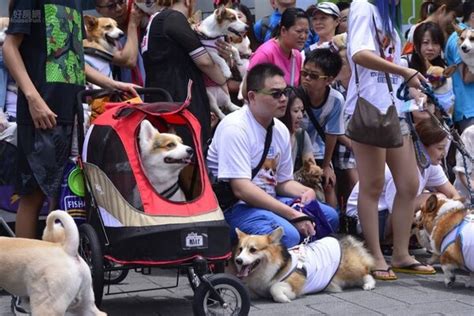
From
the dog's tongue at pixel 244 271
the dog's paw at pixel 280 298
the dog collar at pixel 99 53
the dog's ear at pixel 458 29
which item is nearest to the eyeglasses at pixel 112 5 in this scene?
the dog collar at pixel 99 53

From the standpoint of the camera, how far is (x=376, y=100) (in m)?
5.62

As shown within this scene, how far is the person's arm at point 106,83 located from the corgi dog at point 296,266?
40.8 inches

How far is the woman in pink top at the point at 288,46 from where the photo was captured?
682cm

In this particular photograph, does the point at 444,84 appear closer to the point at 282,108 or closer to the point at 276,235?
the point at 282,108

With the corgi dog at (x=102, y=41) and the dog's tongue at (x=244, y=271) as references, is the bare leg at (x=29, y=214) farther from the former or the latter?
the corgi dog at (x=102, y=41)

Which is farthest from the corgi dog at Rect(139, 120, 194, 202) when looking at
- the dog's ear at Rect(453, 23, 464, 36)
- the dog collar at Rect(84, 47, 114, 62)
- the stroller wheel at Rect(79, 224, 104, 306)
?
the dog's ear at Rect(453, 23, 464, 36)

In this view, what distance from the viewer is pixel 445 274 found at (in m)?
5.54

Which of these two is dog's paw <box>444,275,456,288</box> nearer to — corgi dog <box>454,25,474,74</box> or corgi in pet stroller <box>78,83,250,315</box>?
corgi in pet stroller <box>78,83,250,315</box>

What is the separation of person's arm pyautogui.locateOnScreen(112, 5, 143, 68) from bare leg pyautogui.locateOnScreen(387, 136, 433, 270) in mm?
1909

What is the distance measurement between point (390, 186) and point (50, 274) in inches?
129

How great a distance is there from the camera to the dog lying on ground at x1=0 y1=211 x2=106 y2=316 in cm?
376

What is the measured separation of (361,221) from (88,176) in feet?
6.78

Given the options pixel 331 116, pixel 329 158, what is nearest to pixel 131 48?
pixel 331 116

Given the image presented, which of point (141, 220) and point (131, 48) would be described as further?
point (131, 48)
